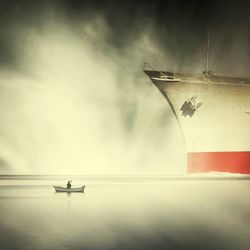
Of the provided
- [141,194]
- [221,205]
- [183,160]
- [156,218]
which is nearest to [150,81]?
[183,160]

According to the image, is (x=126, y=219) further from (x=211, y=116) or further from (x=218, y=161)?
(x=211, y=116)

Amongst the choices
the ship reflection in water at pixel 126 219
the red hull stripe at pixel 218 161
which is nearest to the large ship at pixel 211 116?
the red hull stripe at pixel 218 161

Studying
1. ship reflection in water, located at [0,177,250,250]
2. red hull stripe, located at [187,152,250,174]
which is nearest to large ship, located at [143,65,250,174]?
red hull stripe, located at [187,152,250,174]

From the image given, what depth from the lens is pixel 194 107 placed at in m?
15.3

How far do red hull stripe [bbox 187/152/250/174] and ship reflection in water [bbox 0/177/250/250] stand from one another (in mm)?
827

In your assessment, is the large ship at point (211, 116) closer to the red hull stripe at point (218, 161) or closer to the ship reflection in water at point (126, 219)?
the red hull stripe at point (218, 161)

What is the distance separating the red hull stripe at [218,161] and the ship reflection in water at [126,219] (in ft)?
2.71

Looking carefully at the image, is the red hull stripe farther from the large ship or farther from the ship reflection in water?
the ship reflection in water

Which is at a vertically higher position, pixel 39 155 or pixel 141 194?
pixel 39 155

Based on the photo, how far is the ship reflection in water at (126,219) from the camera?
7.32 meters

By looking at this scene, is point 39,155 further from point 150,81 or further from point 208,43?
point 208,43

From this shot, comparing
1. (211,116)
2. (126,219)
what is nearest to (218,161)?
(211,116)

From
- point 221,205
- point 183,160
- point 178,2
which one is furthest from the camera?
point 183,160

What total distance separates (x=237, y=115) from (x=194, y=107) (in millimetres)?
1656
